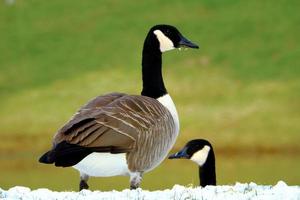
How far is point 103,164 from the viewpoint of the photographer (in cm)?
1385

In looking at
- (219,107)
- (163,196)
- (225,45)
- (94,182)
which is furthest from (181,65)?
(163,196)

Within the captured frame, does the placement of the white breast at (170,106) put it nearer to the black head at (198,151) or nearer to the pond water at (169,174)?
the black head at (198,151)

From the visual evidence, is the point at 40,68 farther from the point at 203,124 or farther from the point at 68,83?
the point at 203,124

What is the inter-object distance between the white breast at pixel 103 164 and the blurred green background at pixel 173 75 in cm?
2007

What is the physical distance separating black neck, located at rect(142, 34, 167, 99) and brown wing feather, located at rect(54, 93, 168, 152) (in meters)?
1.04

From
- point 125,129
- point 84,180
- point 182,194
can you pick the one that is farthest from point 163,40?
point 182,194

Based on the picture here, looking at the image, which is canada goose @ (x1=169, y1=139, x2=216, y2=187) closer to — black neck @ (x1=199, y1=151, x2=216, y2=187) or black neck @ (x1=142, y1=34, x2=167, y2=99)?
black neck @ (x1=199, y1=151, x2=216, y2=187)

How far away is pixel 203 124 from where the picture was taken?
51.3 meters

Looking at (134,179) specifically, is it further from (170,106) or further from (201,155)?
(201,155)

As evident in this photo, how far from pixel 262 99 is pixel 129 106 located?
130ft

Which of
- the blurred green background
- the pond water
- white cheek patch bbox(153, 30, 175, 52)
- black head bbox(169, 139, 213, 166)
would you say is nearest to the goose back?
white cheek patch bbox(153, 30, 175, 52)

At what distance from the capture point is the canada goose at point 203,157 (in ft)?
54.2

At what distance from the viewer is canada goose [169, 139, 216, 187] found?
1652 centimetres

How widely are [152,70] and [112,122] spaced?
2.51m
